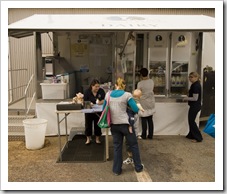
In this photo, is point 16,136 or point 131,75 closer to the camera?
point 16,136

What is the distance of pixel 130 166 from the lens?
4211mm

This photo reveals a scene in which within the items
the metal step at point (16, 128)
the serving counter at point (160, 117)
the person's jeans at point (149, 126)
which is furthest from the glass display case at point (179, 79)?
the metal step at point (16, 128)

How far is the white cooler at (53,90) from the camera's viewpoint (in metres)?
5.79

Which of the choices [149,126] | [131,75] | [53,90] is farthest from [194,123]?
[53,90]

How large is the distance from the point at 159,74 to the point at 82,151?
8.72 ft

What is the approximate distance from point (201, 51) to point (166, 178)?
3473 millimetres

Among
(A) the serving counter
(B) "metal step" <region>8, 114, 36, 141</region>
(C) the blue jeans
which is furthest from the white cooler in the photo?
(C) the blue jeans

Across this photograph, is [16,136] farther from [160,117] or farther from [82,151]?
[160,117]

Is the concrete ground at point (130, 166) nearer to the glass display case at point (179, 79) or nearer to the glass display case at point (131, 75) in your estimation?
the glass display case at point (179, 79)

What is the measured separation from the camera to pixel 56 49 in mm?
7145

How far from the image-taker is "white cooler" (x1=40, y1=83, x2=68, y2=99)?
Answer: 5.79 meters

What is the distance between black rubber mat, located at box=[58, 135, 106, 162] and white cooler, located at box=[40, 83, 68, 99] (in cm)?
107

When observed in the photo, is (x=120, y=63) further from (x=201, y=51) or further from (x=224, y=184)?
(x=224, y=184)

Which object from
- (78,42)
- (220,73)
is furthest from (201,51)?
(78,42)
